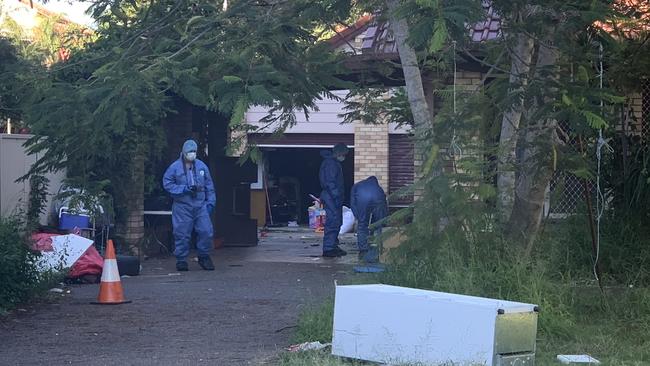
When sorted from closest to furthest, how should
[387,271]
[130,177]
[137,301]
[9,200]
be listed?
[387,271]
[137,301]
[9,200]
[130,177]

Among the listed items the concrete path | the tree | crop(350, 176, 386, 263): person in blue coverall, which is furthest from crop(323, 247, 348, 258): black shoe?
the tree

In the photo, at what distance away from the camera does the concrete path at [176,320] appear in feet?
25.1

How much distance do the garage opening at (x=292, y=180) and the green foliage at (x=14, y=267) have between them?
16133 mm

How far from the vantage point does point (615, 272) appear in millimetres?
10734

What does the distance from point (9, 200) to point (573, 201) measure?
7.21 meters

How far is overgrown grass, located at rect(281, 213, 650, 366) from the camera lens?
767 cm

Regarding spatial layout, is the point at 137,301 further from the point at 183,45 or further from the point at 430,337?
the point at 430,337

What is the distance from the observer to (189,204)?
1370 centimetres

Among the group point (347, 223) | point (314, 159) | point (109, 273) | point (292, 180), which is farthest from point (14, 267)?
point (314, 159)

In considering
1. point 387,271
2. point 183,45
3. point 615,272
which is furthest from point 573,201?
point 183,45

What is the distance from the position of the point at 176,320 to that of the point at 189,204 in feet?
14.9

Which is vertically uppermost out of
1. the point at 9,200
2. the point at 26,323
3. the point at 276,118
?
the point at 276,118

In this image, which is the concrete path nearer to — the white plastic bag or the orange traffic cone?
the orange traffic cone

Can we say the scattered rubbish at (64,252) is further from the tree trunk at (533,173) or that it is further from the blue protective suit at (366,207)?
the tree trunk at (533,173)
